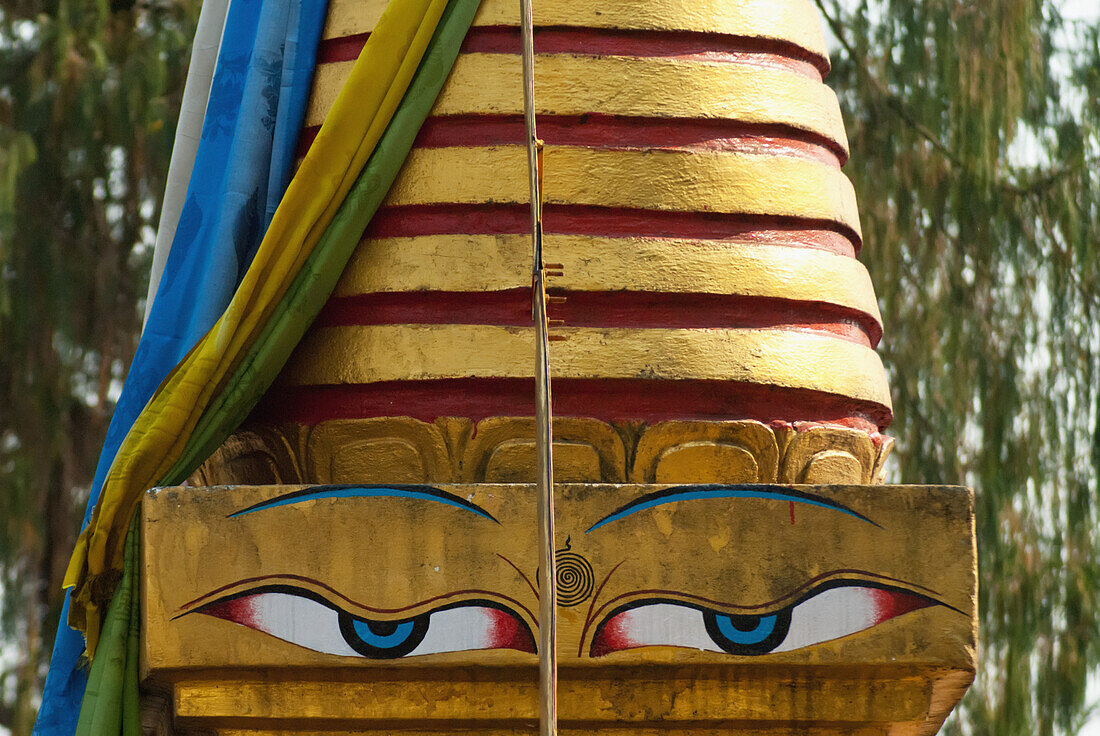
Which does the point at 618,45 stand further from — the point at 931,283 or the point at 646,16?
the point at 931,283

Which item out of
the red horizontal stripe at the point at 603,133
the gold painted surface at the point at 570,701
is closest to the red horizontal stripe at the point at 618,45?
the red horizontal stripe at the point at 603,133

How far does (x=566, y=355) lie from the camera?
2676 mm

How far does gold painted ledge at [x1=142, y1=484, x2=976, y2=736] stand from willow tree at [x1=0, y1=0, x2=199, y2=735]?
2973 millimetres

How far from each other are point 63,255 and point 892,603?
3.85 meters

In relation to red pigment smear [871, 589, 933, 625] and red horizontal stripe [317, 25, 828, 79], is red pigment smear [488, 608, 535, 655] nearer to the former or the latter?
red pigment smear [871, 589, 933, 625]

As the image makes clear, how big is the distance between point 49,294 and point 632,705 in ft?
11.6

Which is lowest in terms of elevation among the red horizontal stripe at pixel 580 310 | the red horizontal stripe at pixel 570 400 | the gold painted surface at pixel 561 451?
the gold painted surface at pixel 561 451

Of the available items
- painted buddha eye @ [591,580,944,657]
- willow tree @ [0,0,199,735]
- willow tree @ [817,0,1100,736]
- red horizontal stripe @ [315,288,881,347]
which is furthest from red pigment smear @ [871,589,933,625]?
willow tree @ [0,0,199,735]

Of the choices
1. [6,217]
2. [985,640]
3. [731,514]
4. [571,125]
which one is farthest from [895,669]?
[6,217]

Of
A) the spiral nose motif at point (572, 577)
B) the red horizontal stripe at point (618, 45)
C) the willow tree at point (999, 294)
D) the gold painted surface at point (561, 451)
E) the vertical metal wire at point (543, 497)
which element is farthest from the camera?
the willow tree at point (999, 294)

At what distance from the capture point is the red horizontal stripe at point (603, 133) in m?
2.83

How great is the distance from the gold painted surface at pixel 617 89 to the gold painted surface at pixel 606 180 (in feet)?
0.29

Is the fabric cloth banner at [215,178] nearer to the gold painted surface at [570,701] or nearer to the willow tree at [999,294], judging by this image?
the gold painted surface at [570,701]

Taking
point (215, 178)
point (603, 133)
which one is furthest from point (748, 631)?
point (215, 178)
